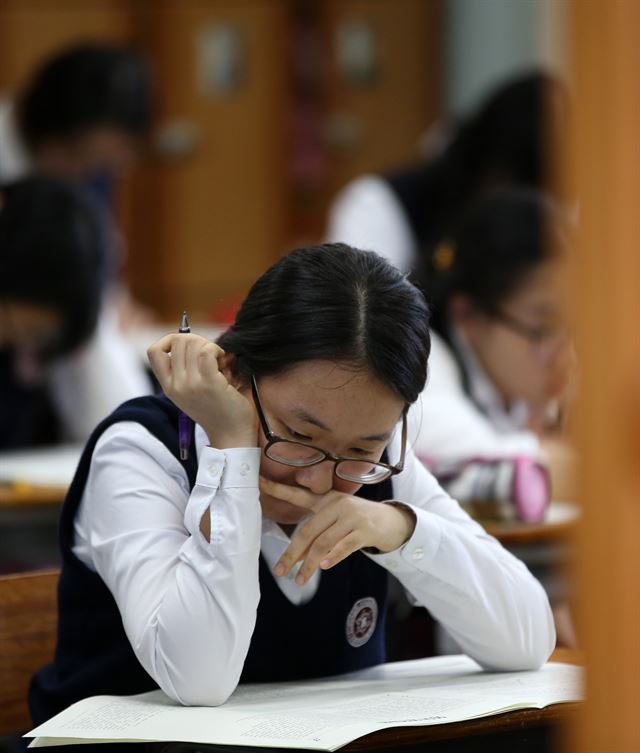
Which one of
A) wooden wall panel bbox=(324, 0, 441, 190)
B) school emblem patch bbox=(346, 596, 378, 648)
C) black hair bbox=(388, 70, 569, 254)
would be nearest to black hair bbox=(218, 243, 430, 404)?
school emblem patch bbox=(346, 596, 378, 648)

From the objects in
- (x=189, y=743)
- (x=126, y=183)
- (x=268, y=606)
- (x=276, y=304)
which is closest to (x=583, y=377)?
(x=189, y=743)

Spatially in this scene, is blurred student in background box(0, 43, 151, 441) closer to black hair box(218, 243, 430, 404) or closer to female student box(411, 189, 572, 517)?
female student box(411, 189, 572, 517)

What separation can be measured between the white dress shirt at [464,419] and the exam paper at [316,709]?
2.49ft

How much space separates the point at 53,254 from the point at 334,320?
5.44ft

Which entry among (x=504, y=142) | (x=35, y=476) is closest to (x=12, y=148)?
(x=504, y=142)

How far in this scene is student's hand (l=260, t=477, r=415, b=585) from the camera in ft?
4.79

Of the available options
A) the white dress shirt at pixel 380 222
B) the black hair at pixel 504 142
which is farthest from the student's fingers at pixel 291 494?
the white dress shirt at pixel 380 222

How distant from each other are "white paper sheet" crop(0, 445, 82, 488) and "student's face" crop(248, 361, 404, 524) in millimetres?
967

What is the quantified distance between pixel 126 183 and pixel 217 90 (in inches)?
26.3

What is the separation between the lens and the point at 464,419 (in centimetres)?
260

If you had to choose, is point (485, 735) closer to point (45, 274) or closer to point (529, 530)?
point (529, 530)

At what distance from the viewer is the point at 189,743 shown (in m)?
1.23

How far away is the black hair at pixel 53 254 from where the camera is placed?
2963 millimetres

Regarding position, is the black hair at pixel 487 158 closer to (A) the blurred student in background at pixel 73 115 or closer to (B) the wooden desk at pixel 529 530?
(A) the blurred student in background at pixel 73 115
